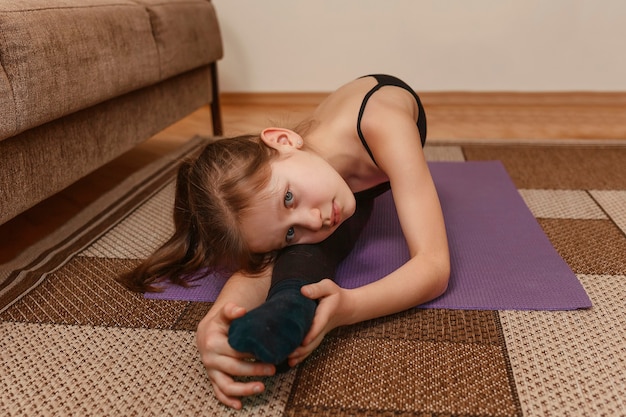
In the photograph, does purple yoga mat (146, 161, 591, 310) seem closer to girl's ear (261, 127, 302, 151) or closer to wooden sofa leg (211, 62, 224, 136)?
girl's ear (261, 127, 302, 151)

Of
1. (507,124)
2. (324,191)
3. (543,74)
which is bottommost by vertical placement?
(507,124)

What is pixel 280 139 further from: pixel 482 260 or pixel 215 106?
pixel 215 106

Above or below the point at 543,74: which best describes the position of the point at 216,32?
above

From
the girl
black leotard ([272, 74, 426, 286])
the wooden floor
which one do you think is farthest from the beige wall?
the girl

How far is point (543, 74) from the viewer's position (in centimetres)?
219

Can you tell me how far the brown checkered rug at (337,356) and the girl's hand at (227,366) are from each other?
2cm

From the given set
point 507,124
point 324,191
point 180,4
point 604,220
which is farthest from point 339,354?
point 507,124

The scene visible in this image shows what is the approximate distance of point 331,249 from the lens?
87 cm

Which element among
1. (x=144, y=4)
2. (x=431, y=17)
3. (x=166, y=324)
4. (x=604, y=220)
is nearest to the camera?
(x=166, y=324)

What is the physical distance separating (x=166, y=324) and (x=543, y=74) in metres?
1.92

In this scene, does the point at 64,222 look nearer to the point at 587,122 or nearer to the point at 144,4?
the point at 144,4

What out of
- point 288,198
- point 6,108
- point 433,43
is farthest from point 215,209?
point 433,43

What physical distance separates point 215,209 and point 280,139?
6.4 inches

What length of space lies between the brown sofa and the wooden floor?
0.81 feet
